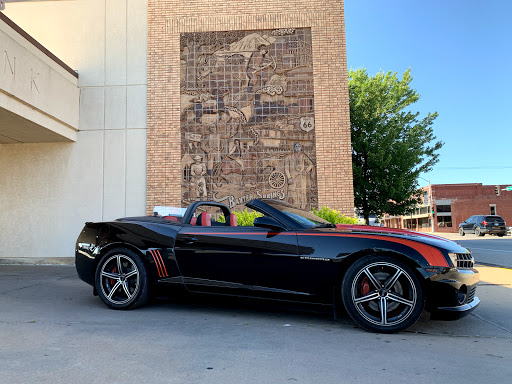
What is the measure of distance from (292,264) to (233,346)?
971 mm

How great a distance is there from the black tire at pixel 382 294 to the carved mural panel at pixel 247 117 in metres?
6.93

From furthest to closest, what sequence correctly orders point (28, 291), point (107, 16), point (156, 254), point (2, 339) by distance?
point (107, 16)
point (28, 291)
point (156, 254)
point (2, 339)

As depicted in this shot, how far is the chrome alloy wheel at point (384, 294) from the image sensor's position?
3480 millimetres

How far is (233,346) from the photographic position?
10.3 ft

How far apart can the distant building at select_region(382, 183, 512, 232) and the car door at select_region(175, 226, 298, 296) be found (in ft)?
173

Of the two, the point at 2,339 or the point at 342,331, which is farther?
the point at 342,331

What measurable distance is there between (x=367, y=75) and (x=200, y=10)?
910 centimetres

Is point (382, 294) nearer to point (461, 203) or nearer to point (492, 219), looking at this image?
point (492, 219)

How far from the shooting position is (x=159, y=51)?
11.3 m

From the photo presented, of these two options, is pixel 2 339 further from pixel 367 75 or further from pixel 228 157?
pixel 367 75

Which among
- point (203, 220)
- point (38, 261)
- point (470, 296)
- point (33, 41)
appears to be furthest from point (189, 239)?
point (38, 261)

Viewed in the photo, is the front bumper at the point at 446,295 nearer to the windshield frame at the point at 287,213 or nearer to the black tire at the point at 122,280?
the windshield frame at the point at 287,213

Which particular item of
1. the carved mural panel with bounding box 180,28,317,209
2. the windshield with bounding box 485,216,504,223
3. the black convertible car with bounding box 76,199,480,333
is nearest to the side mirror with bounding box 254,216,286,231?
the black convertible car with bounding box 76,199,480,333

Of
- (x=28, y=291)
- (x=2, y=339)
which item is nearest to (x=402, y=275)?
(x=2, y=339)
